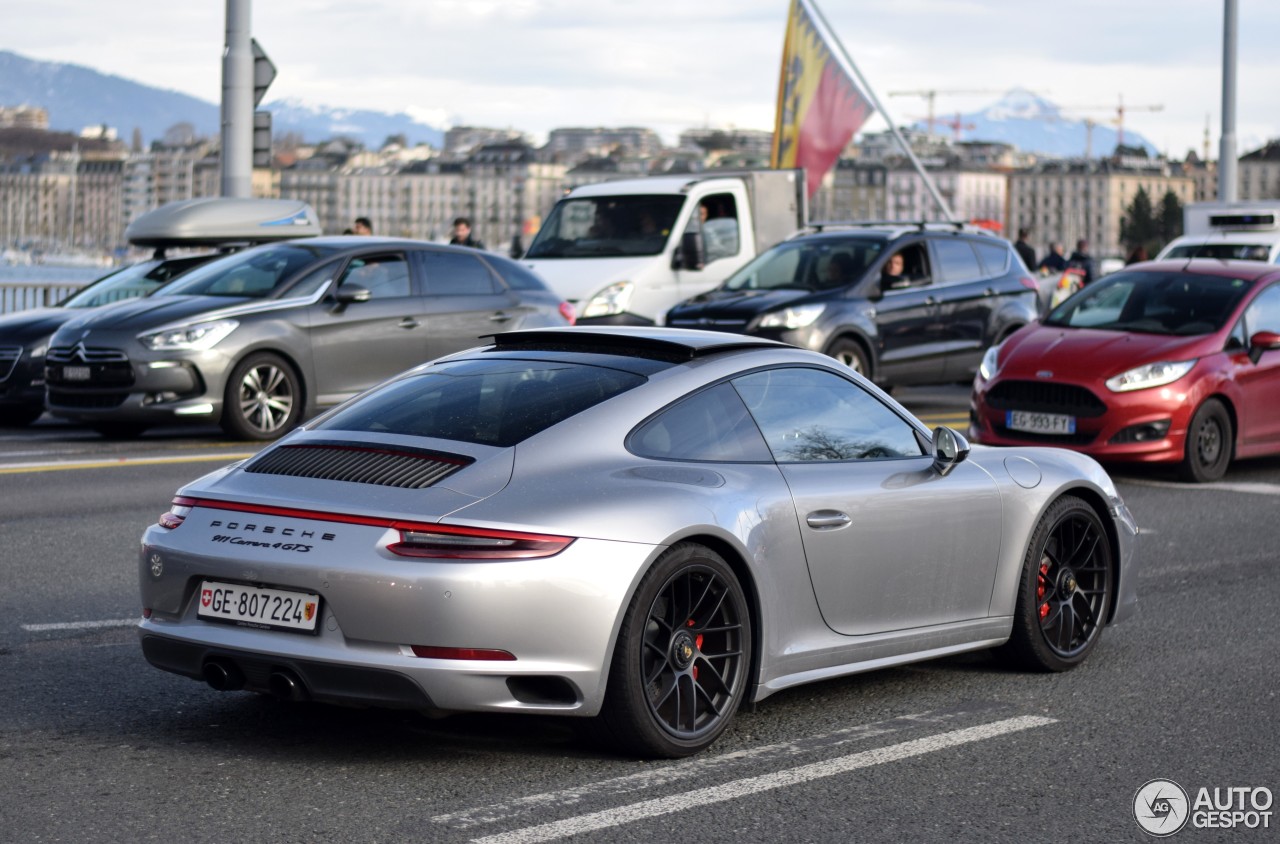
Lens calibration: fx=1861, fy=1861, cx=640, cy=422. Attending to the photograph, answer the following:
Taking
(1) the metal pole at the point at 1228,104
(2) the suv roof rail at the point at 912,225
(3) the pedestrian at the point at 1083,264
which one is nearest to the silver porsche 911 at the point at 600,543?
(2) the suv roof rail at the point at 912,225

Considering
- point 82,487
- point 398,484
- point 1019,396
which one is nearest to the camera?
point 398,484

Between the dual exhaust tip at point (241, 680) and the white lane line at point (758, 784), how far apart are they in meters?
0.83

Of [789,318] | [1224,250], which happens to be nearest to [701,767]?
[789,318]

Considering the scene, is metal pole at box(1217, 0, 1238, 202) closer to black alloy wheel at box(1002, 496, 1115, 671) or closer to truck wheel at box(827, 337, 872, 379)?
truck wheel at box(827, 337, 872, 379)

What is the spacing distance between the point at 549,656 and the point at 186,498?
1257 mm

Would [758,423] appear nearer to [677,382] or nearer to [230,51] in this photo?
[677,382]

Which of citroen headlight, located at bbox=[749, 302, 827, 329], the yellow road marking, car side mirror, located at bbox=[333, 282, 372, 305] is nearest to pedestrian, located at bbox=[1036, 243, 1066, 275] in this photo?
citroen headlight, located at bbox=[749, 302, 827, 329]

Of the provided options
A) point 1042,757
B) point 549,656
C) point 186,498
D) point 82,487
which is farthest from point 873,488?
point 82,487

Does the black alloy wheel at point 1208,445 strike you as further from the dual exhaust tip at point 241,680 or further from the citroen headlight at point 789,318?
the dual exhaust tip at point 241,680

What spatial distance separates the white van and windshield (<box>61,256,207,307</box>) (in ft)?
47.0

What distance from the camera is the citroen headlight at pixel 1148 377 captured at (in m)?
12.9

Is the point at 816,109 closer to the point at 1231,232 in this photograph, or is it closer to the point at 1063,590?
the point at 1231,232

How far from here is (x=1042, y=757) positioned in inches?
218

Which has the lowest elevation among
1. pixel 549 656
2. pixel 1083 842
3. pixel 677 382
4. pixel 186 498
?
pixel 1083 842
